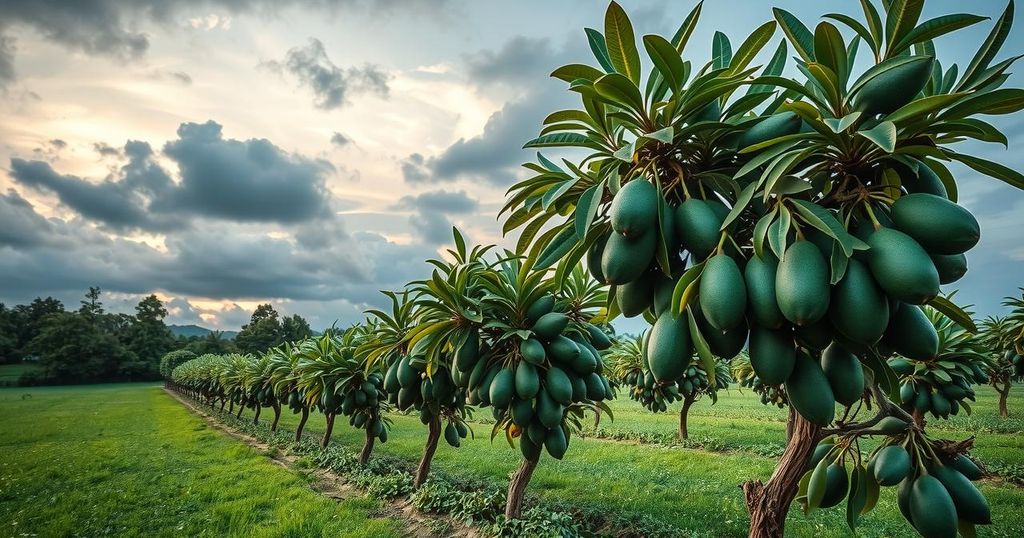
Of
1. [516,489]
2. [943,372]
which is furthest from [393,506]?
[943,372]

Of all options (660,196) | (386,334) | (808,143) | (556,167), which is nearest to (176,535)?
(386,334)

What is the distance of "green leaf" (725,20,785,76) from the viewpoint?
67.5 inches

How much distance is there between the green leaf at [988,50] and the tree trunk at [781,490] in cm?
119

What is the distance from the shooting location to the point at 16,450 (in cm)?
1354

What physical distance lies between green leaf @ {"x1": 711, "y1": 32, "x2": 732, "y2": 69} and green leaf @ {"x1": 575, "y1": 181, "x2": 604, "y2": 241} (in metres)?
0.80

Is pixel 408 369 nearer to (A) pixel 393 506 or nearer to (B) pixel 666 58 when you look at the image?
(A) pixel 393 506

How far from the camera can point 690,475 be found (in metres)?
8.53

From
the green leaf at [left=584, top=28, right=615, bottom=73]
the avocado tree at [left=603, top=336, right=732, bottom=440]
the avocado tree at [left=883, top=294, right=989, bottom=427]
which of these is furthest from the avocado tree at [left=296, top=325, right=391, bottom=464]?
the avocado tree at [left=883, top=294, right=989, bottom=427]

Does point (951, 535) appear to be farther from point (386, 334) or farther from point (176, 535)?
point (176, 535)

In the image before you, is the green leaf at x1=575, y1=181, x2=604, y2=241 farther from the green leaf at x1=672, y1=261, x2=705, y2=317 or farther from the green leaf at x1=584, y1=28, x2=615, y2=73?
the green leaf at x1=584, y1=28, x2=615, y2=73

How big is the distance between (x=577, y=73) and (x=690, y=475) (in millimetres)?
8682

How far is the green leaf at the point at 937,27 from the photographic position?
128cm

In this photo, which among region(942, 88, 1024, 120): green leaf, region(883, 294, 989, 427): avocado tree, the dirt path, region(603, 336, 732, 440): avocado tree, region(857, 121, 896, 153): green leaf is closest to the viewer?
region(857, 121, 896, 153): green leaf

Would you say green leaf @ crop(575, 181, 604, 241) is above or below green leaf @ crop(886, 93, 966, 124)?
below
